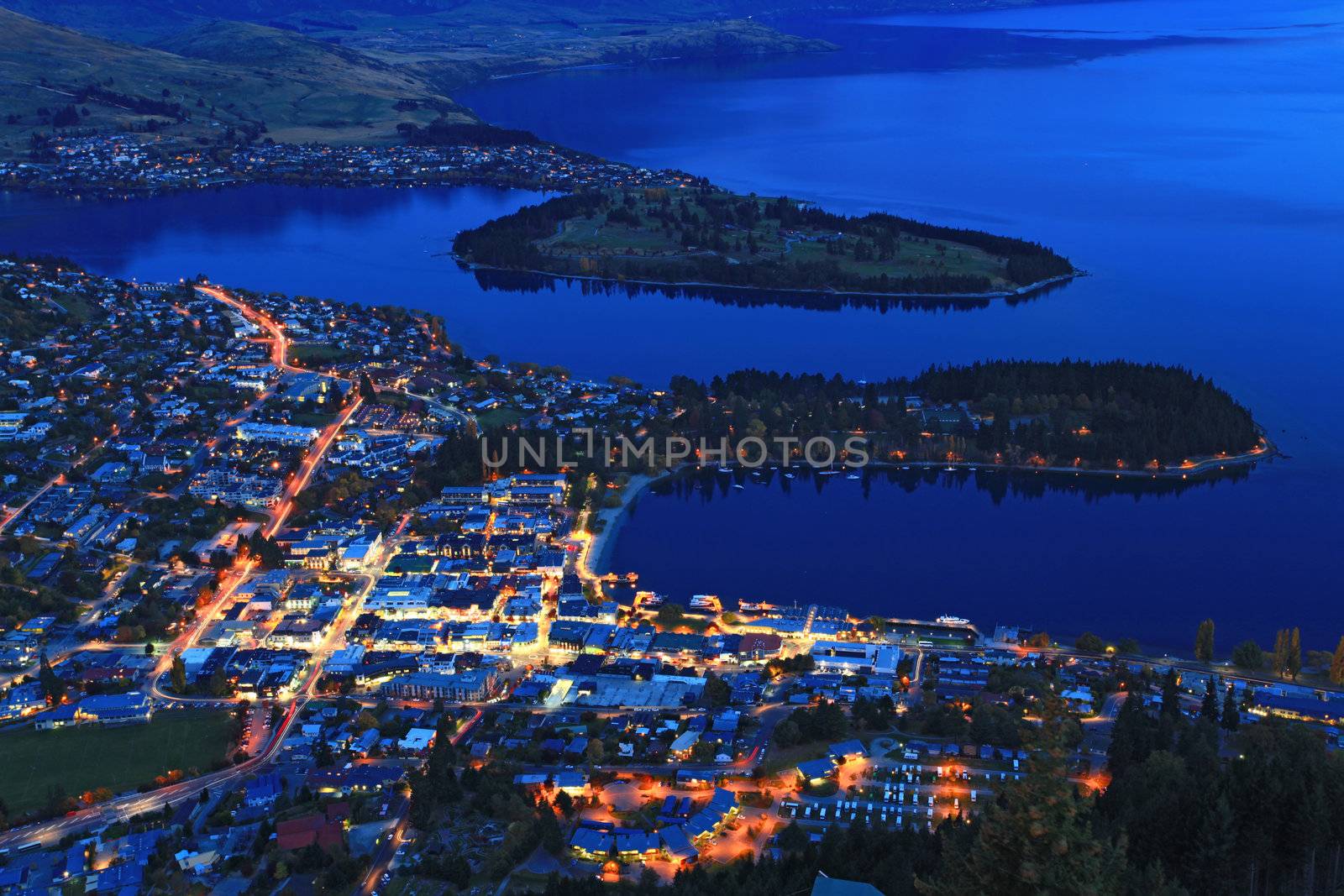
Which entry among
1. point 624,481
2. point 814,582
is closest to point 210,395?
point 624,481

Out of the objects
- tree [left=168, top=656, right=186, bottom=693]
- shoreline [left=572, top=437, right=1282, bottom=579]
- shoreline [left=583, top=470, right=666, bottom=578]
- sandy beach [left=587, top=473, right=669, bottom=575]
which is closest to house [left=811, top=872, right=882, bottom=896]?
tree [left=168, top=656, right=186, bottom=693]

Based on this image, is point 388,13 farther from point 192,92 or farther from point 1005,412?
point 1005,412

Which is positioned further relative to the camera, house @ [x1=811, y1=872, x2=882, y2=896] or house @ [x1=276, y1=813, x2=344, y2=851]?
house @ [x1=276, y1=813, x2=344, y2=851]

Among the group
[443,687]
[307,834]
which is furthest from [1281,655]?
[307,834]

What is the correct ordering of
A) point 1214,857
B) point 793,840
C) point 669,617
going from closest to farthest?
point 1214,857 < point 793,840 < point 669,617

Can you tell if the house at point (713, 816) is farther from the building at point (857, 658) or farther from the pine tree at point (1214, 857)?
the pine tree at point (1214, 857)

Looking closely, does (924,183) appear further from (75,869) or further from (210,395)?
(75,869)

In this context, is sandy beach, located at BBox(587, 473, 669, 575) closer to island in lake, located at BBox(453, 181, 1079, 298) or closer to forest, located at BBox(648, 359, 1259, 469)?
forest, located at BBox(648, 359, 1259, 469)
